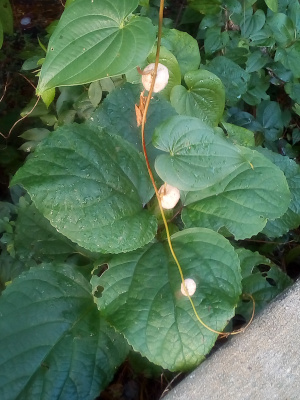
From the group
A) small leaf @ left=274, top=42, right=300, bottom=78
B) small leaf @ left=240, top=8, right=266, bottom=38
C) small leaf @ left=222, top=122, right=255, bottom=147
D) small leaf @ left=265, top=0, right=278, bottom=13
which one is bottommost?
small leaf @ left=222, top=122, right=255, bottom=147

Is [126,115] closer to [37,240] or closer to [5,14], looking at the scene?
[37,240]

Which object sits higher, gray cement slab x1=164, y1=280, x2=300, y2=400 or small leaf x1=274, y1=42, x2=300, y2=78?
small leaf x1=274, y1=42, x2=300, y2=78

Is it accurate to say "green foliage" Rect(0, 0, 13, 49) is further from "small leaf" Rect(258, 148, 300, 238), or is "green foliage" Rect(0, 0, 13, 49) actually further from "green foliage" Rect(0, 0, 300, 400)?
"small leaf" Rect(258, 148, 300, 238)

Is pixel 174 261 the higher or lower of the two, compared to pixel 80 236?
lower

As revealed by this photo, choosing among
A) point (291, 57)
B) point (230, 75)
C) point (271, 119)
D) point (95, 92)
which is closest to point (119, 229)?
point (95, 92)

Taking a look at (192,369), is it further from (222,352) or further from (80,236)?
(80,236)

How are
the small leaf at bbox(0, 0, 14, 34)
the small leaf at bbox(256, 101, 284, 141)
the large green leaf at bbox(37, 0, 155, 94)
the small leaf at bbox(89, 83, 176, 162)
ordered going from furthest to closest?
1. the small leaf at bbox(256, 101, 284, 141)
2. the small leaf at bbox(0, 0, 14, 34)
3. the small leaf at bbox(89, 83, 176, 162)
4. the large green leaf at bbox(37, 0, 155, 94)

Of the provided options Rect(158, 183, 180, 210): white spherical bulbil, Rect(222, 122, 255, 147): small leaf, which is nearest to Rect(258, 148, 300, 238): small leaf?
Rect(222, 122, 255, 147): small leaf

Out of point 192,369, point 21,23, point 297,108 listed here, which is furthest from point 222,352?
point 21,23
